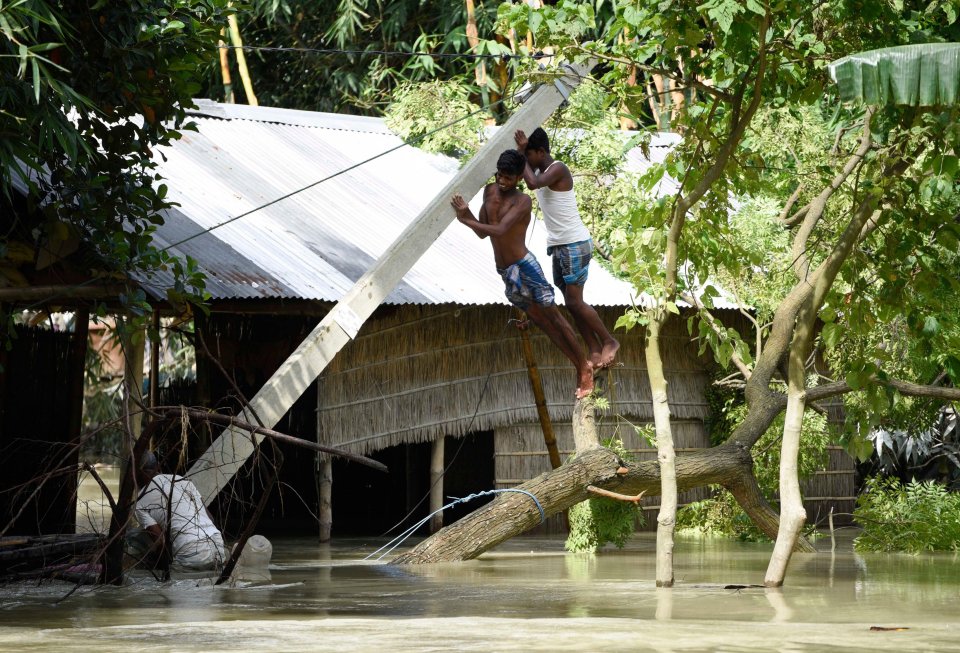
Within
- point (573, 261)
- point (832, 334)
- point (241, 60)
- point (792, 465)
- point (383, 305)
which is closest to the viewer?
point (792, 465)

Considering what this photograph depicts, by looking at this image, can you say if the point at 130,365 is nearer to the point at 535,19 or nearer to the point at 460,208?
→ the point at 460,208

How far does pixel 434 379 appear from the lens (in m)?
12.8

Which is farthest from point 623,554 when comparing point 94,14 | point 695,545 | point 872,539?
point 94,14

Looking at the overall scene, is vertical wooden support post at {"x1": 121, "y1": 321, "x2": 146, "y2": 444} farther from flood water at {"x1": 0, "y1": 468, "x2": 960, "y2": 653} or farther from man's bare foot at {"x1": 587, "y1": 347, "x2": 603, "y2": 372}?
man's bare foot at {"x1": 587, "y1": 347, "x2": 603, "y2": 372}

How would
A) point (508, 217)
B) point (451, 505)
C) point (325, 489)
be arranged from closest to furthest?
point (508, 217) < point (451, 505) < point (325, 489)

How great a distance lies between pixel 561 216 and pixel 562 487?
2.07 m

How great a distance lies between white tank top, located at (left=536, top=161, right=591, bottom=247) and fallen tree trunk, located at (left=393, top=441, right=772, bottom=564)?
5.79 ft

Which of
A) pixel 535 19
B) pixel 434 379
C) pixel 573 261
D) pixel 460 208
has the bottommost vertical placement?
pixel 434 379

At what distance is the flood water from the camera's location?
5.48 metres

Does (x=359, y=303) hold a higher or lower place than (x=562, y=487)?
higher

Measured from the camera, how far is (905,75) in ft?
20.0

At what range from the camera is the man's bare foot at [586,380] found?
9188 mm

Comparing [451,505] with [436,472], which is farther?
[436,472]

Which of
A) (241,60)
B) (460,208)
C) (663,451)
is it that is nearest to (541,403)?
(460,208)
